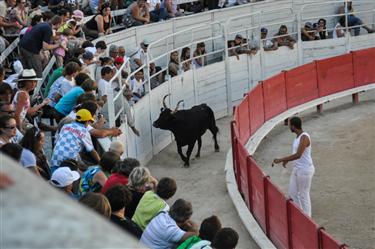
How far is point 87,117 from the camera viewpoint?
791 cm

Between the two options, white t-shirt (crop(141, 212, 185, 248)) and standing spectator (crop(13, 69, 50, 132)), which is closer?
white t-shirt (crop(141, 212, 185, 248))

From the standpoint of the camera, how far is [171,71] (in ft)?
52.9

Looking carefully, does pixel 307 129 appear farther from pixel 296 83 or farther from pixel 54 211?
pixel 54 211

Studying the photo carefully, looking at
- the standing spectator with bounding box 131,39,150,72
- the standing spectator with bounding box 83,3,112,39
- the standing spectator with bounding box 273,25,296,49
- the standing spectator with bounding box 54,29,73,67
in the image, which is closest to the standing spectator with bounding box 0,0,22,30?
the standing spectator with bounding box 54,29,73,67

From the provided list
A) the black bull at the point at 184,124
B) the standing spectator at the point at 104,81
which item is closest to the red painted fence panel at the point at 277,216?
the standing spectator at the point at 104,81

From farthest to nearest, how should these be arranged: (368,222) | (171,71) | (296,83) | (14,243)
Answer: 1. (296,83)
2. (171,71)
3. (368,222)
4. (14,243)

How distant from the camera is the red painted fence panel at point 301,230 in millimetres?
7903

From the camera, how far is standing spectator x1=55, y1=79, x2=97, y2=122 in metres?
8.64

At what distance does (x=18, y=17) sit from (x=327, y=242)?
23.6 ft

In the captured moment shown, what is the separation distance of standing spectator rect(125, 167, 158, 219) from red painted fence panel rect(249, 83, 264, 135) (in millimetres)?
8499

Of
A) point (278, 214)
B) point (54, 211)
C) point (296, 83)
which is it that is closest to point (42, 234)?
point (54, 211)

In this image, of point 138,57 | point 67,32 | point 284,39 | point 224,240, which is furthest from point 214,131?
point 224,240

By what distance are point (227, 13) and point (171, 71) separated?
494 cm

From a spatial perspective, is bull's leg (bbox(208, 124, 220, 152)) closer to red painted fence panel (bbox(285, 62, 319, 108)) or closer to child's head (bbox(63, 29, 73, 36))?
child's head (bbox(63, 29, 73, 36))
